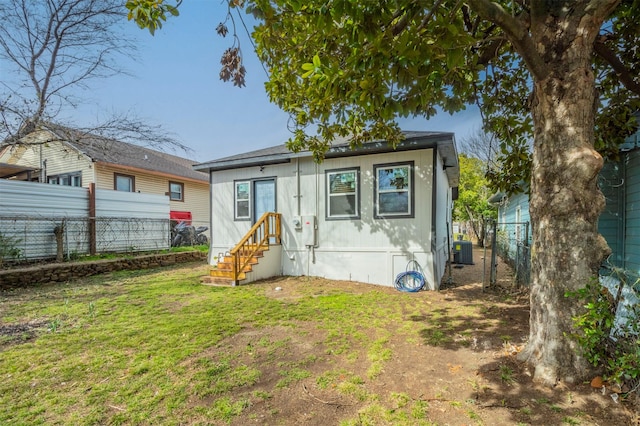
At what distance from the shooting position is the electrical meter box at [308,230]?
26.5 ft

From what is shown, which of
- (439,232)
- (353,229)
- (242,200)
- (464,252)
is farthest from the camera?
(464,252)

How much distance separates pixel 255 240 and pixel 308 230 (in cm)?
142

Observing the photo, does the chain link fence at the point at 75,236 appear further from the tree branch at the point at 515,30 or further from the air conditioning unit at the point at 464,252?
the air conditioning unit at the point at 464,252

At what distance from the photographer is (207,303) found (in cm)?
564

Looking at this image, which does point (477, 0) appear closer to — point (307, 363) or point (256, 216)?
point (307, 363)

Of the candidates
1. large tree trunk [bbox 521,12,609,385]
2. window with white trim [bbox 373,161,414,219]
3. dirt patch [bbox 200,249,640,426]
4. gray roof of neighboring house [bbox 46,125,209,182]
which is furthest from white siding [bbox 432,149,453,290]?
gray roof of neighboring house [bbox 46,125,209,182]

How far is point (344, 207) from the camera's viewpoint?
7832mm

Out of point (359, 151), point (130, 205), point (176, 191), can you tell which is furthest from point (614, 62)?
point (176, 191)

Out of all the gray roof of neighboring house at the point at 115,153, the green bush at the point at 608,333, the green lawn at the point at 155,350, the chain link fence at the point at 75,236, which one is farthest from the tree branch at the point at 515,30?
the chain link fence at the point at 75,236

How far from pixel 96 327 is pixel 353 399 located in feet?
12.7

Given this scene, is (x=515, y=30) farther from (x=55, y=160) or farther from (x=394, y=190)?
(x=55, y=160)

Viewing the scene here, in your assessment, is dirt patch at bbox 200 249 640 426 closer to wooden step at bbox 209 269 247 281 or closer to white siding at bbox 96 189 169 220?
wooden step at bbox 209 269 247 281

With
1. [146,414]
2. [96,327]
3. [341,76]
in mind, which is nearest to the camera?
[146,414]

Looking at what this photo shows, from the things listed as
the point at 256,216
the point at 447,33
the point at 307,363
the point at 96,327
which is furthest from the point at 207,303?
the point at 447,33
